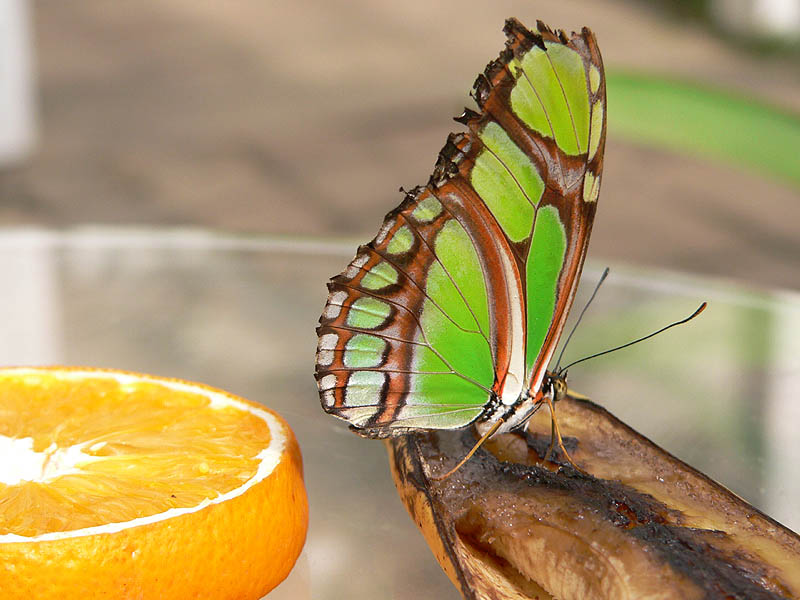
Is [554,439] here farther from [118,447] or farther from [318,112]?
[318,112]

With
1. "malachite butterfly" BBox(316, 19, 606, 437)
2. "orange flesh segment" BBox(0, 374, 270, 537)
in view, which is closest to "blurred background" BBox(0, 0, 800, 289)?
"malachite butterfly" BBox(316, 19, 606, 437)

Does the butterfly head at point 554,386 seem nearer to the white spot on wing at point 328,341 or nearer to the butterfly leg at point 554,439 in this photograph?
the butterfly leg at point 554,439

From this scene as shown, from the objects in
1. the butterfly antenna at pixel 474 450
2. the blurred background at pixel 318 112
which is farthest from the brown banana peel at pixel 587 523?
the blurred background at pixel 318 112

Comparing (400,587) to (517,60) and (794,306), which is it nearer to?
(517,60)

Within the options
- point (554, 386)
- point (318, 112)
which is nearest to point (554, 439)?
A: point (554, 386)

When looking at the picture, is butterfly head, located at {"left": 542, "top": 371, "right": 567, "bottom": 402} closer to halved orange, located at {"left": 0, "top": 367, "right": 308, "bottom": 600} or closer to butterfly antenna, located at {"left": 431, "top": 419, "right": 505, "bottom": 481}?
butterfly antenna, located at {"left": 431, "top": 419, "right": 505, "bottom": 481}

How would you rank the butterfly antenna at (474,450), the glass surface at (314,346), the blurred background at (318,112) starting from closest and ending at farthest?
the butterfly antenna at (474,450) → the glass surface at (314,346) → the blurred background at (318,112)

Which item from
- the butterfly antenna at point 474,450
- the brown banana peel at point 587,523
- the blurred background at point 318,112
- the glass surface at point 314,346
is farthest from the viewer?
the blurred background at point 318,112
